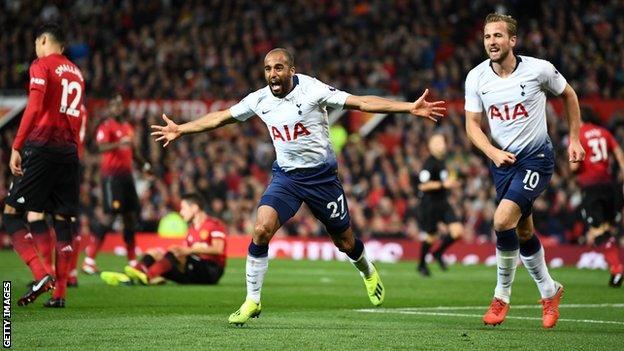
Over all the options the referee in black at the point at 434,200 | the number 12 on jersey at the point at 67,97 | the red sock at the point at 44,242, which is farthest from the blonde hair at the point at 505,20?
the referee in black at the point at 434,200

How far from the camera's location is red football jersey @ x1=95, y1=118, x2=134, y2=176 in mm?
17922

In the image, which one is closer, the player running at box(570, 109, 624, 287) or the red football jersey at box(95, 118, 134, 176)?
the player running at box(570, 109, 624, 287)

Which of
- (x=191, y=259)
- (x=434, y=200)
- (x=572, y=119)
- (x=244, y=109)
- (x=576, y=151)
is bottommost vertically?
(x=191, y=259)

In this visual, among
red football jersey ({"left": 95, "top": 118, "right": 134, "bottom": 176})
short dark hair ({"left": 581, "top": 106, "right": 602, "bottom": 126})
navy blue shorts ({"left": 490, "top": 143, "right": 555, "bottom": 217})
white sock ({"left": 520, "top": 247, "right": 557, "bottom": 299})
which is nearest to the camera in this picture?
navy blue shorts ({"left": 490, "top": 143, "right": 555, "bottom": 217})

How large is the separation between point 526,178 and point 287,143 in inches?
84.2

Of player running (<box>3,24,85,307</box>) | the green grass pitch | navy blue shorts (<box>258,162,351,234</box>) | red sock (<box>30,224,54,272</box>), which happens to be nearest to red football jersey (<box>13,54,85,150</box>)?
player running (<box>3,24,85,307</box>)

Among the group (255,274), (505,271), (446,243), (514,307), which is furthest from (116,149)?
(505,271)

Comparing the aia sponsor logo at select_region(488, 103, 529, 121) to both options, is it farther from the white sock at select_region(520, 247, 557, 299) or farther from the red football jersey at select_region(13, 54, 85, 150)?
the red football jersey at select_region(13, 54, 85, 150)

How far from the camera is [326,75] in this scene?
30.5 meters

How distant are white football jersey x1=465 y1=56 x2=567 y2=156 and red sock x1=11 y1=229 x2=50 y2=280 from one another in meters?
4.61

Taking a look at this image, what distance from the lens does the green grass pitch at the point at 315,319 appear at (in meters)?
8.88

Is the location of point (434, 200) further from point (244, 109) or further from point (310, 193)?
point (244, 109)

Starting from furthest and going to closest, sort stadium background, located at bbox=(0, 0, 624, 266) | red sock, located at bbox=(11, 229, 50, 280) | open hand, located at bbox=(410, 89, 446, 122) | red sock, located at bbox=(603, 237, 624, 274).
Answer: stadium background, located at bbox=(0, 0, 624, 266), red sock, located at bbox=(603, 237, 624, 274), red sock, located at bbox=(11, 229, 50, 280), open hand, located at bbox=(410, 89, 446, 122)

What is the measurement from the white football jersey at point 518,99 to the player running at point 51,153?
4.18 meters
